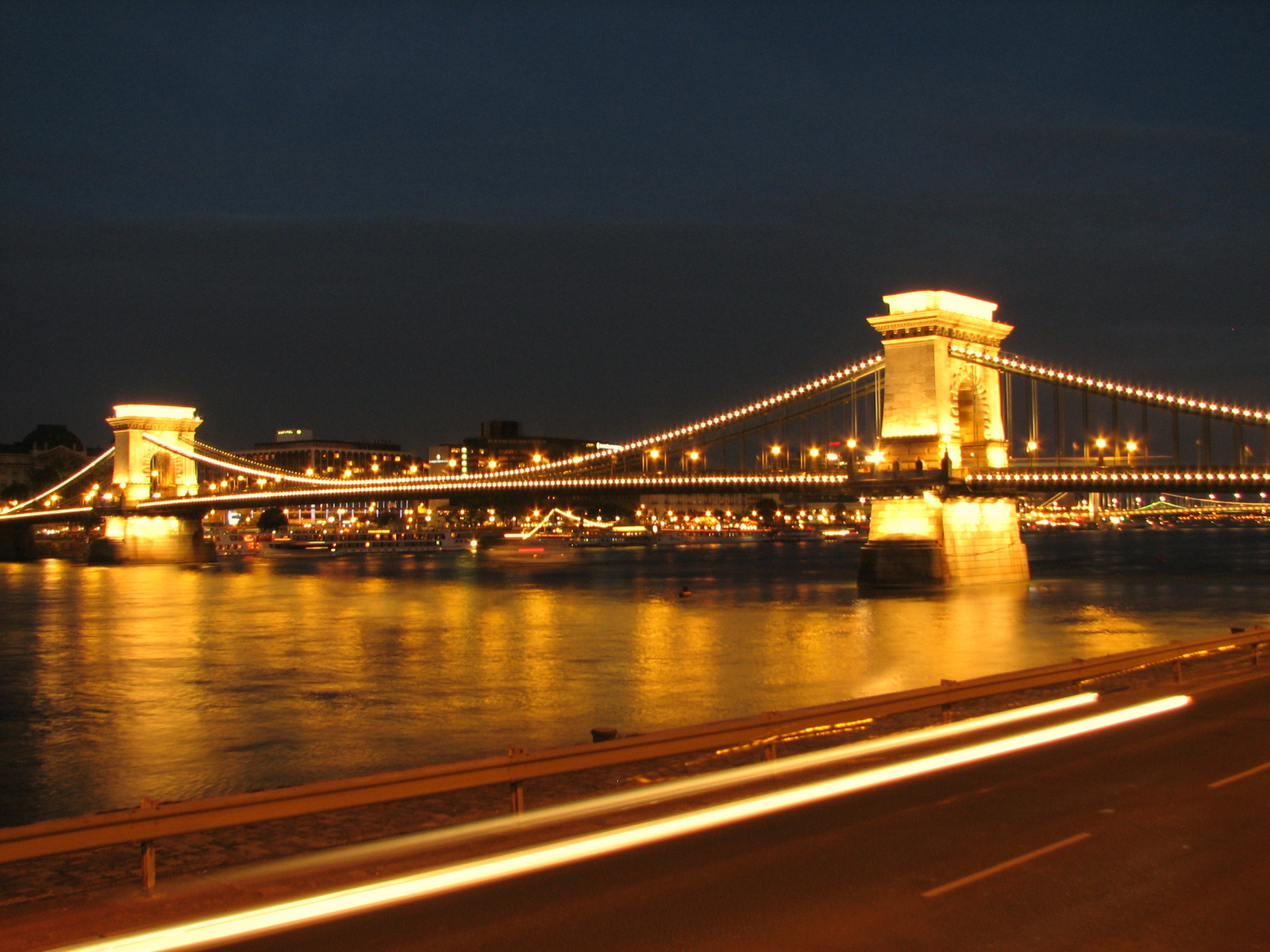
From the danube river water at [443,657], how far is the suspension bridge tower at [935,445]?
2.04 metres

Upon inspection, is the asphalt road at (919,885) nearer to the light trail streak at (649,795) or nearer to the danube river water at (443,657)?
the light trail streak at (649,795)

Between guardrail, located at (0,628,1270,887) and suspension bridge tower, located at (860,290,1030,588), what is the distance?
3885 centimetres

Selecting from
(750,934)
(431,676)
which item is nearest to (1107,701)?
(750,934)

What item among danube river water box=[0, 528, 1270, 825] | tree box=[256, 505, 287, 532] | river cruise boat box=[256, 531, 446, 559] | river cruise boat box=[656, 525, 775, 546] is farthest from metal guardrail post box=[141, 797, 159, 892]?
tree box=[256, 505, 287, 532]

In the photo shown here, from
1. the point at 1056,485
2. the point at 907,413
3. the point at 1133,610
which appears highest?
the point at 907,413

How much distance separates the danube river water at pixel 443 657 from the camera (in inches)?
777

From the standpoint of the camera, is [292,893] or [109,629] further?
[109,629]

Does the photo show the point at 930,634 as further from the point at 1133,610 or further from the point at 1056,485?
the point at 1056,485

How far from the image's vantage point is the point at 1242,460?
173 ft

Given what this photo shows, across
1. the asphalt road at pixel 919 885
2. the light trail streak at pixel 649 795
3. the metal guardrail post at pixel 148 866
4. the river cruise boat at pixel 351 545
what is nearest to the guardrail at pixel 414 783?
the metal guardrail post at pixel 148 866

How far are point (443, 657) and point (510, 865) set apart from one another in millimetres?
26201

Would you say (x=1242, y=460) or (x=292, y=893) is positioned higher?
(x=1242, y=460)

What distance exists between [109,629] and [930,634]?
28639 millimetres

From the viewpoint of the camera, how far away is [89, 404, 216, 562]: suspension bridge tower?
100 meters
